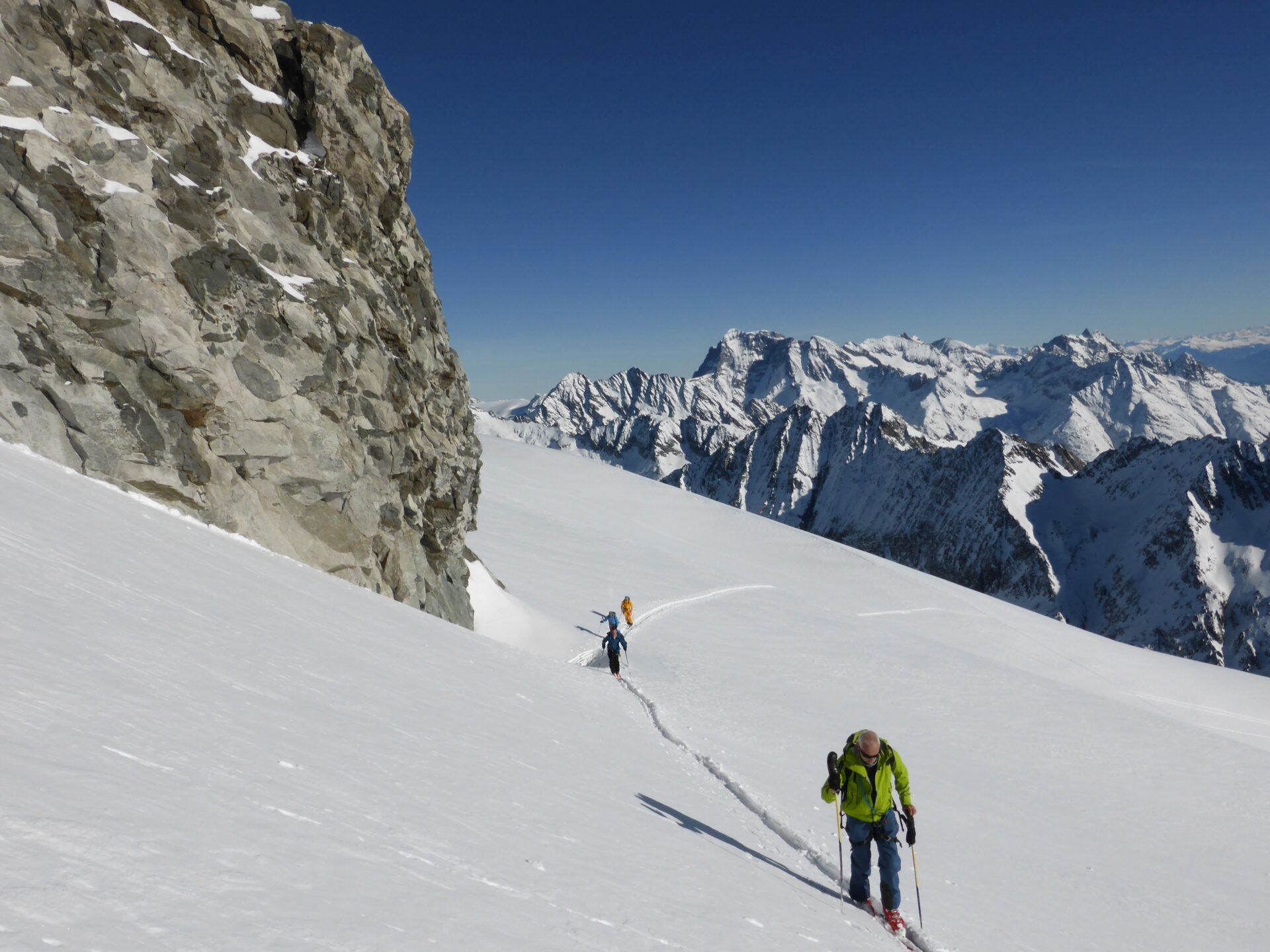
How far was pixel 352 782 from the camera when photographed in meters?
5.43

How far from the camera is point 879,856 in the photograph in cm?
805

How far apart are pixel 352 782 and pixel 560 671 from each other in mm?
12406

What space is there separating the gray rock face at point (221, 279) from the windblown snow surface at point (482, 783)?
2.31 metres

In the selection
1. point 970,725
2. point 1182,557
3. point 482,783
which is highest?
point 1182,557

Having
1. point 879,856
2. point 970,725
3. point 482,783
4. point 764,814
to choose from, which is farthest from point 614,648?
point 482,783

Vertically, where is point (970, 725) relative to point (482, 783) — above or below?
below

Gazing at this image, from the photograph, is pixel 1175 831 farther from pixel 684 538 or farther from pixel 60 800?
pixel 684 538

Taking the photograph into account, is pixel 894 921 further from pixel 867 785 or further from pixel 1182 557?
pixel 1182 557

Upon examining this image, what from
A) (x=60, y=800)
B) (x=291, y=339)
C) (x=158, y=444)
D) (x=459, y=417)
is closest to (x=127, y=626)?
(x=60, y=800)

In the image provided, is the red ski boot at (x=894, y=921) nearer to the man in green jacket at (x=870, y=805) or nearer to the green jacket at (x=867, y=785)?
the man in green jacket at (x=870, y=805)

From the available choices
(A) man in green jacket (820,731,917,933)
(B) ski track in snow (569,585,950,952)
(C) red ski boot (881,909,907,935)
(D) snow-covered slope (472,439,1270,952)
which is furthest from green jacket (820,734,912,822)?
(D) snow-covered slope (472,439,1270,952)

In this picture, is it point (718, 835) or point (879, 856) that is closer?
point (879, 856)

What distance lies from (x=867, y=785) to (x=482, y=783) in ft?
14.2

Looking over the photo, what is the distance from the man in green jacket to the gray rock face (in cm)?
1372
